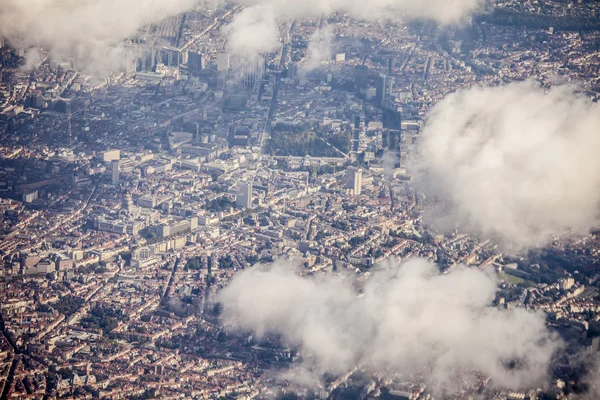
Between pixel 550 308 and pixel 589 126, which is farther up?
pixel 589 126

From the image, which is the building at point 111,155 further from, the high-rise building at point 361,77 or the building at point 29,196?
the high-rise building at point 361,77

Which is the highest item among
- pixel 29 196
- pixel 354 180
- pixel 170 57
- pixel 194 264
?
pixel 170 57

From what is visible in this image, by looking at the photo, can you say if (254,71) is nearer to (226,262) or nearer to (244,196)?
(244,196)

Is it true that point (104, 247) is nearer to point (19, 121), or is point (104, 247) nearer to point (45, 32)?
point (19, 121)

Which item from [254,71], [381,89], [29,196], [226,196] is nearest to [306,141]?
[381,89]

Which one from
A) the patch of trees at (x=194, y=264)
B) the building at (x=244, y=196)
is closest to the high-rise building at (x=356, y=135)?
the building at (x=244, y=196)

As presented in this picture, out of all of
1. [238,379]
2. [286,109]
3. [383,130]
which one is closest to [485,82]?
[383,130]
